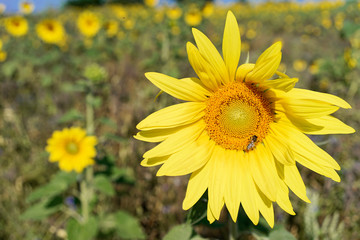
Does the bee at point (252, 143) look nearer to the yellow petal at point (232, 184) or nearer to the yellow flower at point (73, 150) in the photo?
the yellow petal at point (232, 184)

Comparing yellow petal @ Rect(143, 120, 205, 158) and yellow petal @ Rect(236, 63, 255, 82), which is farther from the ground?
yellow petal @ Rect(236, 63, 255, 82)

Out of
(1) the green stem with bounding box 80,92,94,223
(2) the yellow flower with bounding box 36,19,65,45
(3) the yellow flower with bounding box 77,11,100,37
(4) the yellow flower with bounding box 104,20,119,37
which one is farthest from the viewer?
(4) the yellow flower with bounding box 104,20,119,37

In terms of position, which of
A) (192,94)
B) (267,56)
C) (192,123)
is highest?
(267,56)

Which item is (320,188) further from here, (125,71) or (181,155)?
(125,71)

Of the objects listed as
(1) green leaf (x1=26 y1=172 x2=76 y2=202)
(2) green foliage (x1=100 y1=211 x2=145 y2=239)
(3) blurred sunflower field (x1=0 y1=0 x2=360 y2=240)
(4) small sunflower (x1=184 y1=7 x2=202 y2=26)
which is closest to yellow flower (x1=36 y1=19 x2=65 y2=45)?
(3) blurred sunflower field (x1=0 y1=0 x2=360 y2=240)

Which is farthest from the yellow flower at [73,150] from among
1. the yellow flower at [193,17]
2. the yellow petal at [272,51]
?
the yellow flower at [193,17]

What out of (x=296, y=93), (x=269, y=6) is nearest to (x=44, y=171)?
(x=296, y=93)

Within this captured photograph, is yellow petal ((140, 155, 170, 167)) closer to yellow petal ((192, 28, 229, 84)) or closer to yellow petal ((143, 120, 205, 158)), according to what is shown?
yellow petal ((143, 120, 205, 158))

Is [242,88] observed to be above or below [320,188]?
above
